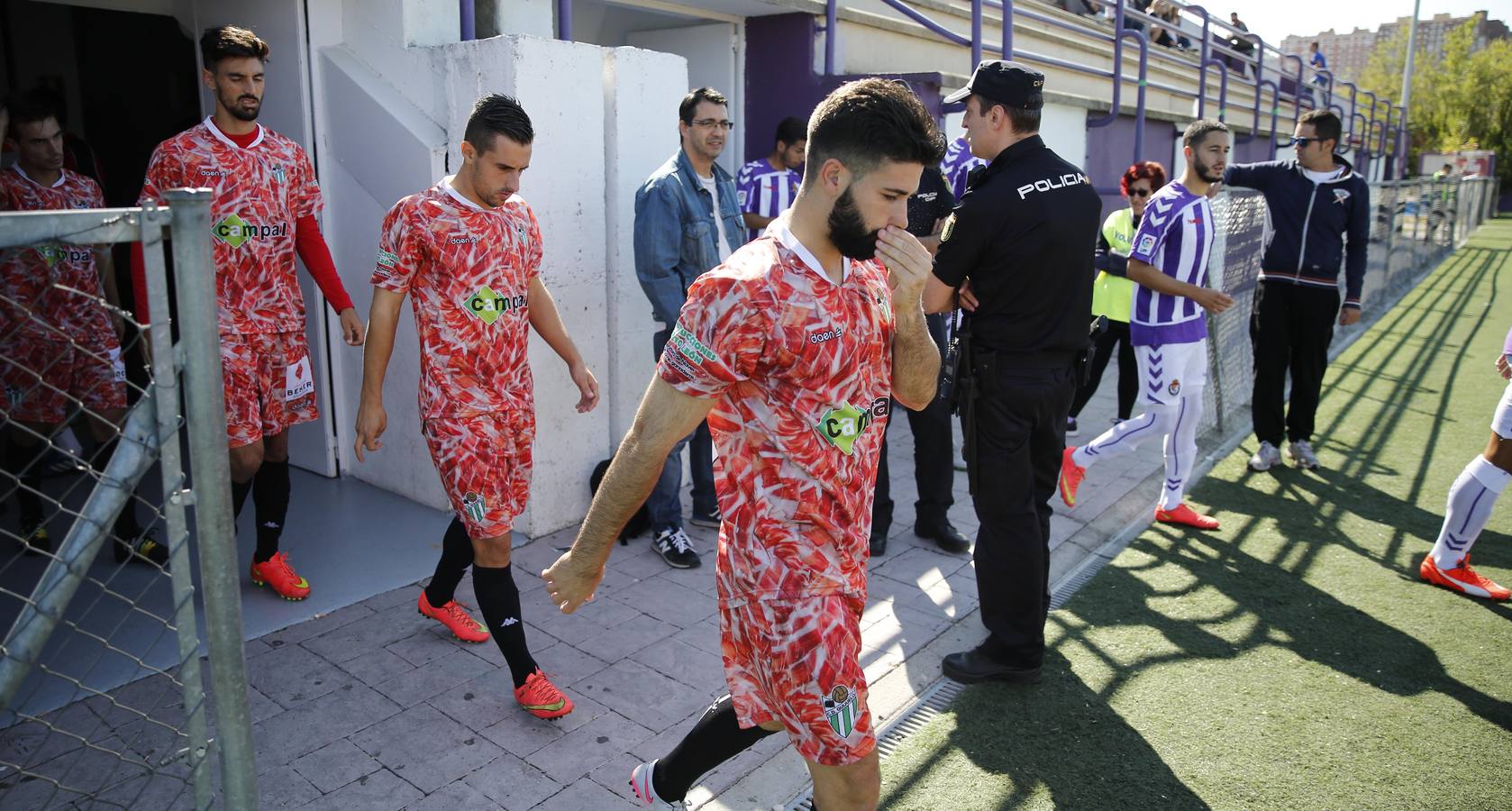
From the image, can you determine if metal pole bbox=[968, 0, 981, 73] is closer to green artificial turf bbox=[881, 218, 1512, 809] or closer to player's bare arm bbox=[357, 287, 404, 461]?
green artificial turf bbox=[881, 218, 1512, 809]

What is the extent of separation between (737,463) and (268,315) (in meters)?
2.70

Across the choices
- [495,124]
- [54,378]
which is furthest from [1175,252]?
[54,378]

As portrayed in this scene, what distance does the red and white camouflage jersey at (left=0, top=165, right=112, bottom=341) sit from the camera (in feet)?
15.2

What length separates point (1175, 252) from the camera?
5387 mm

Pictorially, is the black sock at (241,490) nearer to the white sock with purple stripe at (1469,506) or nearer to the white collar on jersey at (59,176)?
the white collar on jersey at (59,176)

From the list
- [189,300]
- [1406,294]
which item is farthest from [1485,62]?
[189,300]

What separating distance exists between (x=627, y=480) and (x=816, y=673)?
1.92 ft

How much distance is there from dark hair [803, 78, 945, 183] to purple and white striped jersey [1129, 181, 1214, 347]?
11.6 feet

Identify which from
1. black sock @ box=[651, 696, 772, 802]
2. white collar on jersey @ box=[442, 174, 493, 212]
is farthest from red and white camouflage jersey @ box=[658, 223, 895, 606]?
white collar on jersey @ box=[442, 174, 493, 212]

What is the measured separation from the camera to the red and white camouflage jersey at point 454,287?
3.49m

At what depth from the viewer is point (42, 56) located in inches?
329

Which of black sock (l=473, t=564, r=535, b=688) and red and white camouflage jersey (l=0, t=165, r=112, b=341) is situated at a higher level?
red and white camouflage jersey (l=0, t=165, r=112, b=341)

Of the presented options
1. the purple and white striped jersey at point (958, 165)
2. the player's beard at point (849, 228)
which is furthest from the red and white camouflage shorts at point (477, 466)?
the purple and white striped jersey at point (958, 165)

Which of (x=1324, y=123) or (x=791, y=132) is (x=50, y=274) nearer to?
(x=791, y=132)
